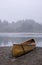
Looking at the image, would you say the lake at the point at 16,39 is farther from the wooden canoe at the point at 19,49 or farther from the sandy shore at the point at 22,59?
the sandy shore at the point at 22,59

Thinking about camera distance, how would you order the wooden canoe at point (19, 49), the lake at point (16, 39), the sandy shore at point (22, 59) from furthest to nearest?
the lake at point (16, 39) → the wooden canoe at point (19, 49) → the sandy shore at point (22, 59)

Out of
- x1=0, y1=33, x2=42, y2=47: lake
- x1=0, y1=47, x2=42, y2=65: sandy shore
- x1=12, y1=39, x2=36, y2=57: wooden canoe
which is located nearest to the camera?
x1=0, y1=47, x2=42, y2=65: sandy shore

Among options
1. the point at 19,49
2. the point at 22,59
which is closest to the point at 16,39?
the point at 19,49

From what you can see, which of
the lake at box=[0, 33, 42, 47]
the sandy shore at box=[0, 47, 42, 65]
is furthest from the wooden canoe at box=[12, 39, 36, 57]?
the lake at box=[0, 33, 42, 47]

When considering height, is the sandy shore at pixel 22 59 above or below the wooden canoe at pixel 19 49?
below

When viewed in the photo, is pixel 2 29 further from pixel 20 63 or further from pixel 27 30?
pixel 20 63

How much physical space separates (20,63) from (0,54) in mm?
961

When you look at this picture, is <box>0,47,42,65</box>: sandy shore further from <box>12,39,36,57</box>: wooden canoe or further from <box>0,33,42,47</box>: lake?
<box>0,33,42,47</box>: lake

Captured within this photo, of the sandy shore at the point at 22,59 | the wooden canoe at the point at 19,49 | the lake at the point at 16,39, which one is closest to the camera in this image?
the sandy shore at the point at 22,59

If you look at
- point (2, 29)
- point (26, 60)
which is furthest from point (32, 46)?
point (2, 29)

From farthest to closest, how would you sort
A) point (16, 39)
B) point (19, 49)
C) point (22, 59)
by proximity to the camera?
point (16, 39)
point (19, 49)
point (22, 59)

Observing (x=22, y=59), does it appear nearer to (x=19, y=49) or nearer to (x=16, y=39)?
(x=19, y=49)

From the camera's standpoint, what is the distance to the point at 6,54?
16.4ft

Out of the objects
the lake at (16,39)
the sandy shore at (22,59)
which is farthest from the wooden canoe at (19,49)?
the lake at (16,39)
